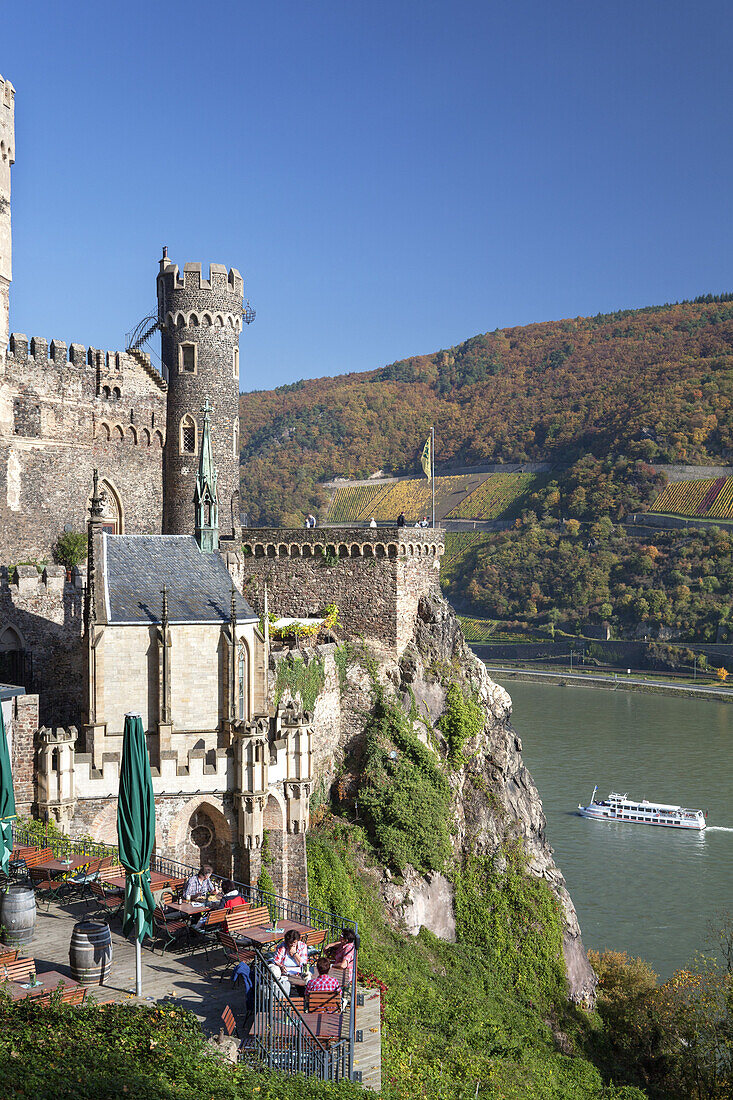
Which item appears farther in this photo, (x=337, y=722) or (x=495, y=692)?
(x=495, y=692)

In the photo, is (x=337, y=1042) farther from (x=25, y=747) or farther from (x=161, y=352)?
(x=161, y=352)

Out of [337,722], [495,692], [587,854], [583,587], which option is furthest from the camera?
[583,587]

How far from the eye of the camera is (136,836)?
14.3 meters

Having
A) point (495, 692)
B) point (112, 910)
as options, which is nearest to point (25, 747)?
point (112, 910)

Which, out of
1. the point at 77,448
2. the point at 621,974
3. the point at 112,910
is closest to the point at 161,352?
the point at 77,448

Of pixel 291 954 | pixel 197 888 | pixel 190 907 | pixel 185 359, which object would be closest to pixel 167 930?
pixel 190 907

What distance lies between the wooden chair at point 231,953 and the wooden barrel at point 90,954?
175cm

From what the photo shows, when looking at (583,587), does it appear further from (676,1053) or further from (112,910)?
(112,910)

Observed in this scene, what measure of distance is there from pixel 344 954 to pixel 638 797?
5173cm

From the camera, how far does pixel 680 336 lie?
172 metres

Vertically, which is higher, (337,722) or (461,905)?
(337,722)

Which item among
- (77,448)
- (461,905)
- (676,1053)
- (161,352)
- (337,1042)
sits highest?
(161,352)

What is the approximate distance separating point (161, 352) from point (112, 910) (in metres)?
25.1

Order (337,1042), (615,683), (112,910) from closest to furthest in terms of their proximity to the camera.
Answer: (337,1042), (112,910), (615,683)
